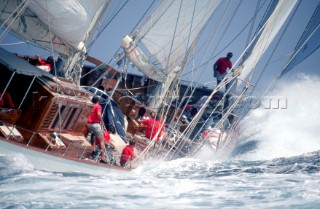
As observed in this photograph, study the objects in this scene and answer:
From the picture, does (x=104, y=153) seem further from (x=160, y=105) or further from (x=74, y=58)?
(x=160, y=105)

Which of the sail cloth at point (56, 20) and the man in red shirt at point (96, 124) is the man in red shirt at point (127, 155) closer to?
the man in red shirt at point (96, 124)

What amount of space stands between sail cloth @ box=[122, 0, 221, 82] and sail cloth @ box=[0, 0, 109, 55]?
250cm

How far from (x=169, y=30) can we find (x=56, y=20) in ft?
16.9

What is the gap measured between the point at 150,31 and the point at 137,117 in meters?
2.99

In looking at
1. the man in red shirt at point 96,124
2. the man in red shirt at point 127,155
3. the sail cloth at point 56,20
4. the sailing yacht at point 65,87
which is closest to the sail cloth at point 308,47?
the sailing yacht at point 65,87

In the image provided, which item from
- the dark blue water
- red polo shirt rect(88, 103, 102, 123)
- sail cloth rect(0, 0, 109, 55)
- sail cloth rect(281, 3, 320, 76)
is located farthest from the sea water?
sail cloth rect(281, 3, 320, 76)

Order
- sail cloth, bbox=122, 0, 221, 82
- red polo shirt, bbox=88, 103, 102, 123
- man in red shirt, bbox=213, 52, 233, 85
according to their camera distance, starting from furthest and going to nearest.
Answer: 1. man in red shirt, bbox=213, 52, 233, 85
2. sail cloth, bbox=122, 0, 221, 82
3. red polo shirt, bbox=88, 103, 102, 123

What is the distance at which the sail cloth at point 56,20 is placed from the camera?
6.70 metres

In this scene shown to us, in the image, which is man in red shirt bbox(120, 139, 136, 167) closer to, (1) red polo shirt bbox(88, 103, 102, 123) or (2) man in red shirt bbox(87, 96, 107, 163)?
(2) man in red shirt bbox(87, 96, 107, 163)

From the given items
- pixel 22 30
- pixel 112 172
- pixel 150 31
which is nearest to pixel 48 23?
pixel 22 30

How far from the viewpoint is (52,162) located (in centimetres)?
693

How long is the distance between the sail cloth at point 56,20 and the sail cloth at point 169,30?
250 centimetres

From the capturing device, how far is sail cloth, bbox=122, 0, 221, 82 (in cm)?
1074

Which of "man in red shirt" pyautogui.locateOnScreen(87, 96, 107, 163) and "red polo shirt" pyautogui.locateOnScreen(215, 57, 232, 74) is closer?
"man in red shirt" pyautogui.locateOnScreen(87, 96, 107, 163)
